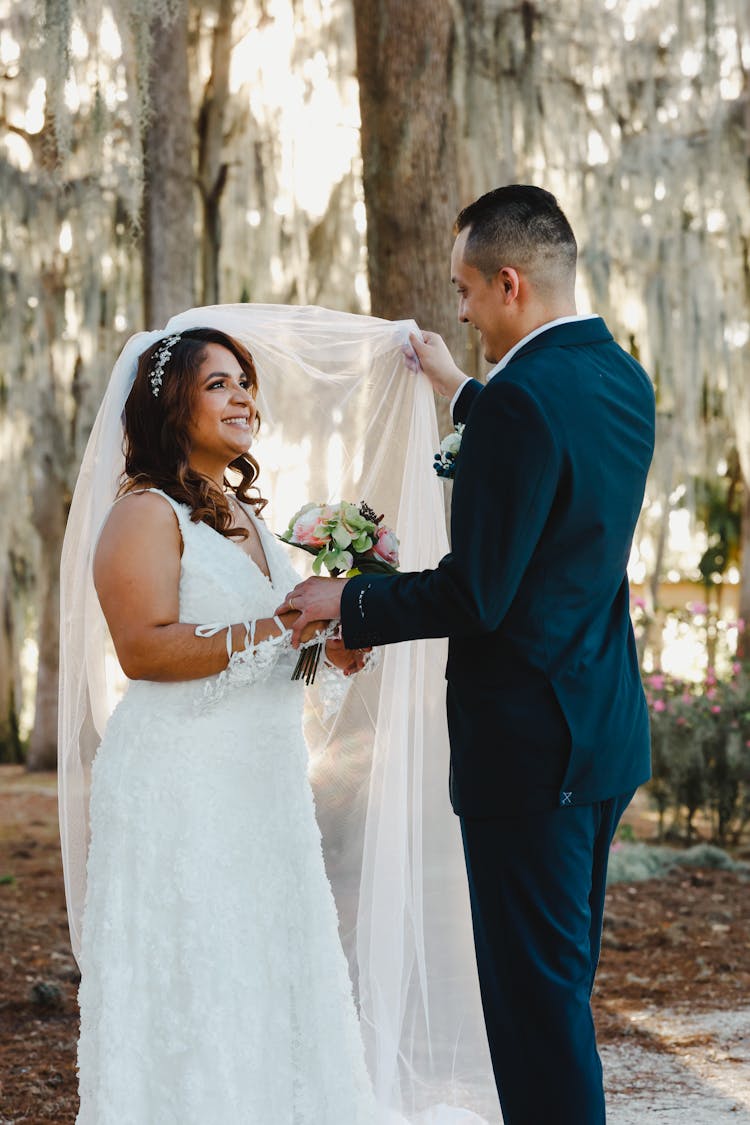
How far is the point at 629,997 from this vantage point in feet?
16.0

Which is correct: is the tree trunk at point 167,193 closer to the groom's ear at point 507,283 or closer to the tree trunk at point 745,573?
the groom's ear at point 507,283

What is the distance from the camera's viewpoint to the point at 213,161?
29.1 ft

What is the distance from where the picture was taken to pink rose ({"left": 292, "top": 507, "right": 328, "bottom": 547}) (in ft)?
9.50

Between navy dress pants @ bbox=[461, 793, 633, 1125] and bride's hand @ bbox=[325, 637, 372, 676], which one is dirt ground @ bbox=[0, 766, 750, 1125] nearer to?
navy dress pants @ bbox=[461, 793, 633, 1125]

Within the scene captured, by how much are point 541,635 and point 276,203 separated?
7190 mm

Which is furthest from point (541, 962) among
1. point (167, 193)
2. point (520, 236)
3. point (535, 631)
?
point (167, 193)

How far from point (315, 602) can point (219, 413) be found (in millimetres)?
526

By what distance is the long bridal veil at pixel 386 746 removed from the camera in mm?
3381

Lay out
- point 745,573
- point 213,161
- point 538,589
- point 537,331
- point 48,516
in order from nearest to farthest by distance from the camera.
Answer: point 538,589 < point 537,331 < point 213,161 < point 745,573 < point 48,516

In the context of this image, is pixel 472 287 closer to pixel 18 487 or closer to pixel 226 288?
pixel 226 288

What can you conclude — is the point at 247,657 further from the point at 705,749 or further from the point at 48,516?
the point at 48,516

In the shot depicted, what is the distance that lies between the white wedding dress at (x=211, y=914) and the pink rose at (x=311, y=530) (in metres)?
0.13

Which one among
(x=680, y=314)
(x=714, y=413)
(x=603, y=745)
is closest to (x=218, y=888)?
(x=603, y=745)

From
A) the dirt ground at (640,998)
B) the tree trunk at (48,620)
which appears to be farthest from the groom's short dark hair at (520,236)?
the tree trunk at (48,620)
